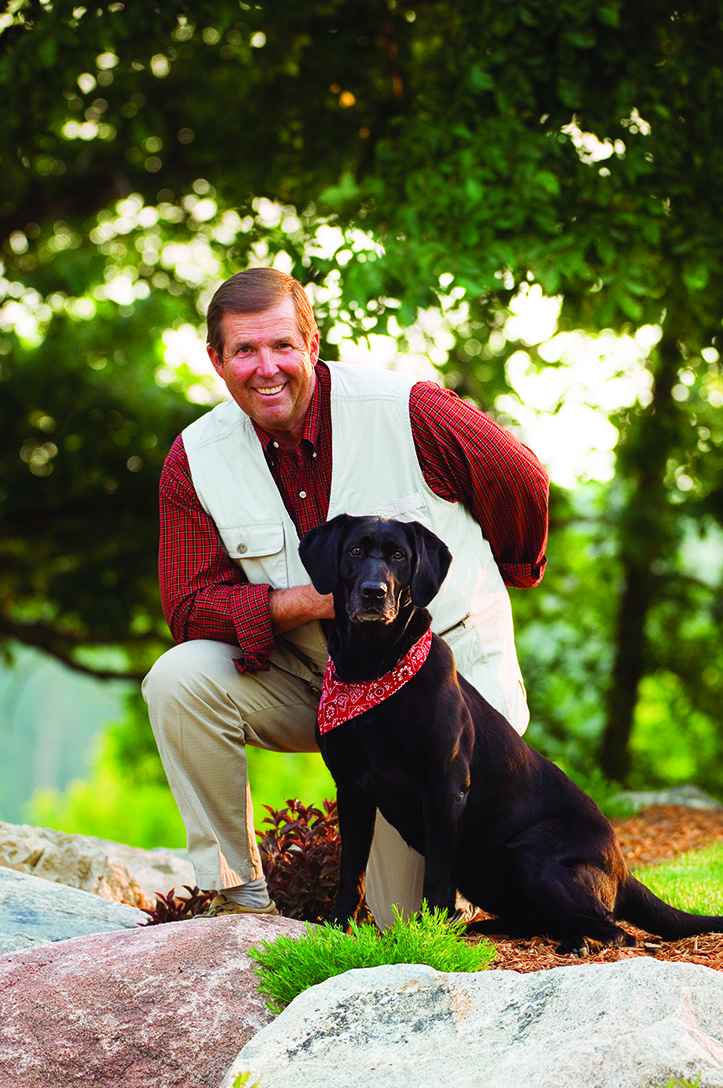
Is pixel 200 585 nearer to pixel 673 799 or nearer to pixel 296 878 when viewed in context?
pixel 296 878

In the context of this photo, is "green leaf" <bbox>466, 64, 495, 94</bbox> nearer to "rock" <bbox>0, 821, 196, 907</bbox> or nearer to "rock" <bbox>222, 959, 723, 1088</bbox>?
"rock" <bbox>0, 821, 196, 907</bbox>

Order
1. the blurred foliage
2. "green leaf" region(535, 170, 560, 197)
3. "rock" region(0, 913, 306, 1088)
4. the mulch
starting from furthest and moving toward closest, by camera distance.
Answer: the blurred foliage < "green leaf" region(535, 170, 560, 197) < the mulch < "rock" region(0, 913, 306, 1088)

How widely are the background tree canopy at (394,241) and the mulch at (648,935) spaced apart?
2.70 m

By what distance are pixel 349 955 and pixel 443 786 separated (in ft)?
1.82

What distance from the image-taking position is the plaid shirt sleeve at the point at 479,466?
139 inches

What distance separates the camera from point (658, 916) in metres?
3.13

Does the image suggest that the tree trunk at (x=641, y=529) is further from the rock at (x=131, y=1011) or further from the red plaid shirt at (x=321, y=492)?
the rock at (x=131, y=1011)

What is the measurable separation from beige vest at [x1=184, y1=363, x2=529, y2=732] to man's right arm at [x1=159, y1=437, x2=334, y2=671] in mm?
60

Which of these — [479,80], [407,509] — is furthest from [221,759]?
[479,80]

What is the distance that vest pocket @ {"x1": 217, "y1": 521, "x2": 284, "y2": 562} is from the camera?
11.7 feet

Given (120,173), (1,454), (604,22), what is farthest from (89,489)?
(604,22)

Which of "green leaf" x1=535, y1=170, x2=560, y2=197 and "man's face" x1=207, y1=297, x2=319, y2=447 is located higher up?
"green leaf" x1=535, y1=170, x2=560, y2=197

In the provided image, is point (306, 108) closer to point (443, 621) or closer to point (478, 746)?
point (443, 621)

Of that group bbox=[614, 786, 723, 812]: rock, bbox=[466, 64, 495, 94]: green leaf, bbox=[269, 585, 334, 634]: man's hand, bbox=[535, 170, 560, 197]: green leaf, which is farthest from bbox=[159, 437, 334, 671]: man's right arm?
bbox=[614, 786, 723, 812]: rock
